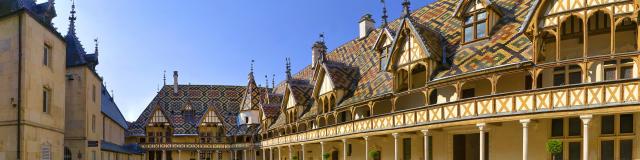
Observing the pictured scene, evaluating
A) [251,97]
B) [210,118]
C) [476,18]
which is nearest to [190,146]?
[210,118]

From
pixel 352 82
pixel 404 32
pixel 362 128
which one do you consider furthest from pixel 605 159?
pixel 352 82

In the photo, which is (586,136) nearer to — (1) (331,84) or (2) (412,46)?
(2) (412,46)

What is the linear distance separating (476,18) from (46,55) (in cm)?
1672

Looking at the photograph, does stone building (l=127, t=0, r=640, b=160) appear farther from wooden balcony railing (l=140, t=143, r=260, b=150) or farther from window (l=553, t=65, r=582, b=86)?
wooden balcony railing (l=140, t=143, r=260, b=150)

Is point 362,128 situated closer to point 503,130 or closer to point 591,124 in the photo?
point 503,130

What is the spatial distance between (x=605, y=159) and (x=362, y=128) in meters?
12.9

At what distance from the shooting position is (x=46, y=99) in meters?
21.9

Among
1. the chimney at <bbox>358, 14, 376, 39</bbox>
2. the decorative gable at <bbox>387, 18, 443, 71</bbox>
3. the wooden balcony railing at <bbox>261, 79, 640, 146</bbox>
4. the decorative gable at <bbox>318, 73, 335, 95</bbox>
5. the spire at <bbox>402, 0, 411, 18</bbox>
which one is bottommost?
the wooden balcony railing at <bbox>261, 79, 640, 146</bbox>

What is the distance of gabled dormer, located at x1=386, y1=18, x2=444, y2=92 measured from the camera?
25.1 m

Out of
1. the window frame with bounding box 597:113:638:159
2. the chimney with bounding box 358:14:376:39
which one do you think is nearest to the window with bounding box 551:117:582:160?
the window frame with bounding box 597:113:638:159

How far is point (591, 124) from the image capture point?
19.2m

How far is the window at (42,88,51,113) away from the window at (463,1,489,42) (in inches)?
650

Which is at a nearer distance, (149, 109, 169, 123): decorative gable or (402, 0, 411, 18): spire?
(402, 0, 411, 18): spire

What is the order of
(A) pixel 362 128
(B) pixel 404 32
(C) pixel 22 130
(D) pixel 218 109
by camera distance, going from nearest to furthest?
(C) pixel 22 130
(B) pixel 404 32
(A) pixel 362 128
(D) pixel 218 109
